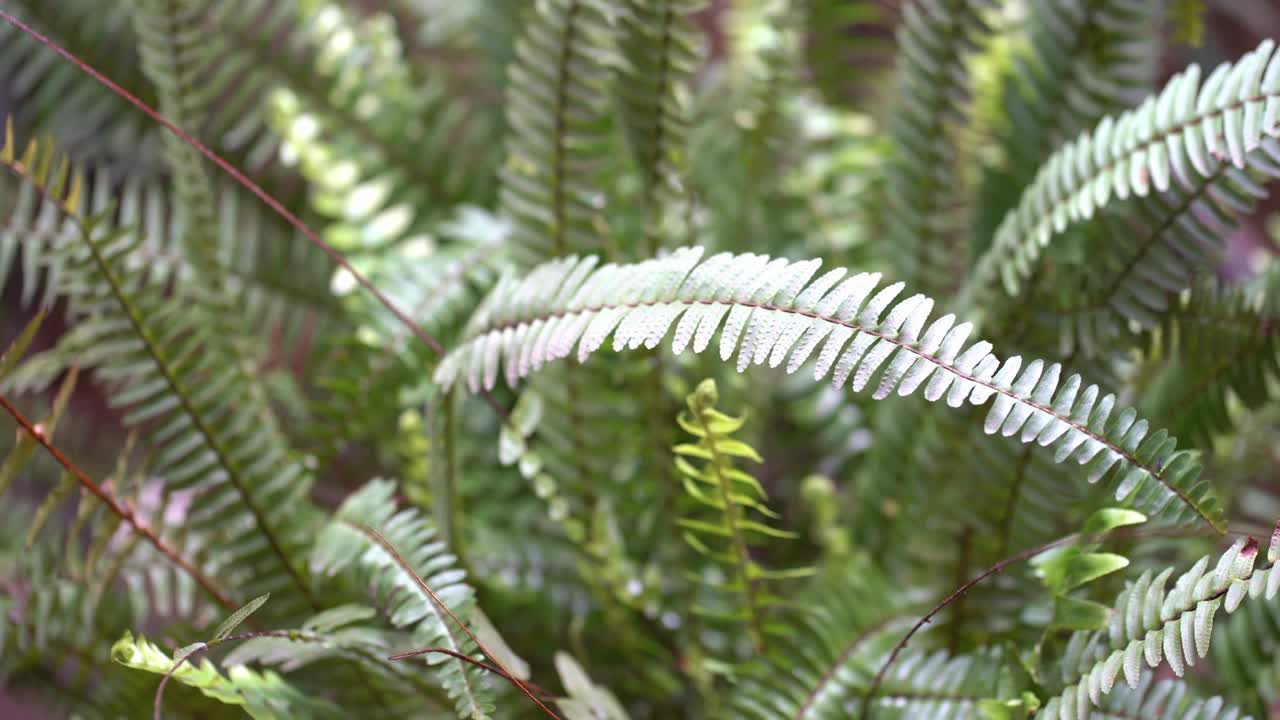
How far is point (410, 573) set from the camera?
0.61 metres

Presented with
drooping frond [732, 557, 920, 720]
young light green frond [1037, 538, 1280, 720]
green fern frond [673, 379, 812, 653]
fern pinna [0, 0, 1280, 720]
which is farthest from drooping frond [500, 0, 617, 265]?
young light green frond [1037, 538, 1280, 720]

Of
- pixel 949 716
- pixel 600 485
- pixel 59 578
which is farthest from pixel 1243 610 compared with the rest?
pixel 59 578

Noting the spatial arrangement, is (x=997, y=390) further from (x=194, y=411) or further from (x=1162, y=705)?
(x=194, y=411)

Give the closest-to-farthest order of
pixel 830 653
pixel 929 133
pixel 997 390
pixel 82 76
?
pixel 997 390 → pixel 830 653 → pixel 929 133 → pixel 82 76

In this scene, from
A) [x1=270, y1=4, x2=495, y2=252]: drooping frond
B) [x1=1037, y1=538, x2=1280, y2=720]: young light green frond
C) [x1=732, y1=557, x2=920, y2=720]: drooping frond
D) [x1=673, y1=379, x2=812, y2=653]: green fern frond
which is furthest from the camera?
[x1=270, y1=4, x2=495, y2=252]: drooping frond

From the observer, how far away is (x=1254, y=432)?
0.86 metres

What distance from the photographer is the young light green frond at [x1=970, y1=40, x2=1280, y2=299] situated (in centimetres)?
58

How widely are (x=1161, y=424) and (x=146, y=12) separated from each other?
734mm

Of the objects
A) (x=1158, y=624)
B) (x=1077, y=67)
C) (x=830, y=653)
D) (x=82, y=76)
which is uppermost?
(x=1077, y=67)

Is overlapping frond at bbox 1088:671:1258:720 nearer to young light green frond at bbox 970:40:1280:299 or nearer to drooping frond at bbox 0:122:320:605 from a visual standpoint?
young light green frond at bbox 970:40:1280:299

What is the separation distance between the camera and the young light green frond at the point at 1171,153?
0.58 meters

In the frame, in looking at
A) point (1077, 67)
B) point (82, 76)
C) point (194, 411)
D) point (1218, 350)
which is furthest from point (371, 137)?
point (1218, 350)

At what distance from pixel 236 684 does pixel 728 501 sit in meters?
0.30

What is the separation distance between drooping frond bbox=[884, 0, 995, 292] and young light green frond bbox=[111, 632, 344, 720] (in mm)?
565
